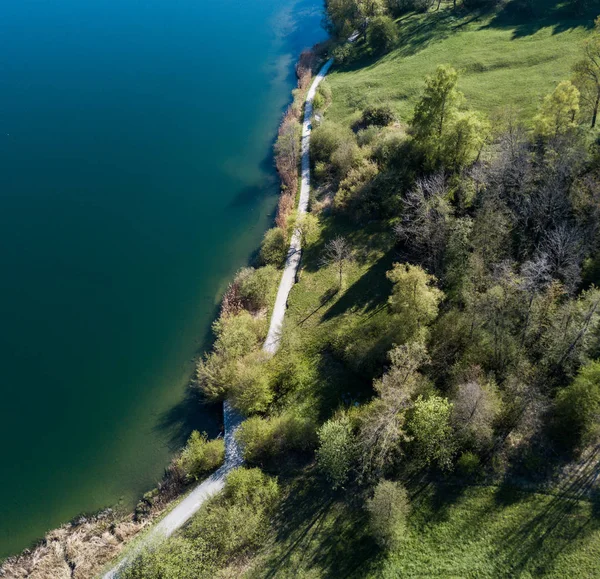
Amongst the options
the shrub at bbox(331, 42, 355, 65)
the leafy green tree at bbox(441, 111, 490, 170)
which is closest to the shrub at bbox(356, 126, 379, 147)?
the leafy green tree at bbox(441, 111, 490, 170)

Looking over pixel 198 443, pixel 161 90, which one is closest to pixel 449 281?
pixel 198 443

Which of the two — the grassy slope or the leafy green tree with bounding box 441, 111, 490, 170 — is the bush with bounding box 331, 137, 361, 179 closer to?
the grassy slope

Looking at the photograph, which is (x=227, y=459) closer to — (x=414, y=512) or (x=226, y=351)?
Result: (x=226, y=351)

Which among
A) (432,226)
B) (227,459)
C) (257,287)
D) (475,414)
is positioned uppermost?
(257,287)

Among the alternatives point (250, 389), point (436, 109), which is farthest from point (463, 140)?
point (250, 389)

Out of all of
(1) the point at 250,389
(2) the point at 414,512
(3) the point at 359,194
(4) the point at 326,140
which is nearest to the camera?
(2) the point at 414,512

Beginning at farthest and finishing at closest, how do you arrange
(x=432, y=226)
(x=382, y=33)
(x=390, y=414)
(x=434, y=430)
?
(x=382, y=33) < (x=432, y=226) < (x=390, y=414) < (x=434, y=430)
